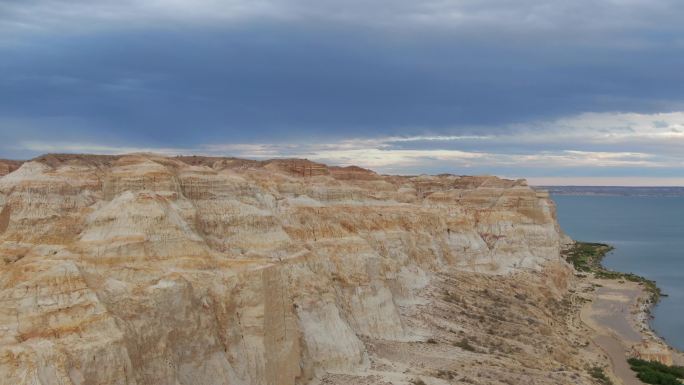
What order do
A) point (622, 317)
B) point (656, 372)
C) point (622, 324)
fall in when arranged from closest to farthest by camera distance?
point (656, 372) → point (622, 324) → point (622, 317)

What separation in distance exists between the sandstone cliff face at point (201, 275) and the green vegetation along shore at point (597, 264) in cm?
2871

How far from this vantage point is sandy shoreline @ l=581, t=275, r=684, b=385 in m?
51.1

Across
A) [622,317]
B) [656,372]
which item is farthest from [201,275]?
[622,317]

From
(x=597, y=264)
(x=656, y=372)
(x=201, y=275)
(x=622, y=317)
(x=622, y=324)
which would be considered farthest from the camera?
(x=597, y=264)

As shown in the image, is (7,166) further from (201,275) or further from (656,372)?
(656,372)

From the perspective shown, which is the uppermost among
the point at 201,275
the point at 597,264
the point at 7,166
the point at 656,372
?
the point at 7,166

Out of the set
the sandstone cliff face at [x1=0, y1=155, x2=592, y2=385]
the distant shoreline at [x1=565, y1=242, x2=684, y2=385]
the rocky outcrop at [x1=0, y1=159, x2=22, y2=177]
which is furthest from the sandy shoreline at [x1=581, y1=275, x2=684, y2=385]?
the rocky outcrop at [x1=0, y1=159, x2=22, y2=177]

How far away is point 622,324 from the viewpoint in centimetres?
6456

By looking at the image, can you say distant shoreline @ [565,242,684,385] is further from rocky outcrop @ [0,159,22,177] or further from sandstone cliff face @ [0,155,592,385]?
rocky outcrop @ [0,159,22,177]

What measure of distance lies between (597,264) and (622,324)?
51.3m

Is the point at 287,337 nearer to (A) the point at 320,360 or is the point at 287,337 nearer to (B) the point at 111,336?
(A) the point at 320,360

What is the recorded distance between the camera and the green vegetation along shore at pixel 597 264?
87.2 m

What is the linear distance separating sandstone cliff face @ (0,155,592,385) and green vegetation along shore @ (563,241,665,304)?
94.2 feet

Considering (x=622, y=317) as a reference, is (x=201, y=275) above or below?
above
